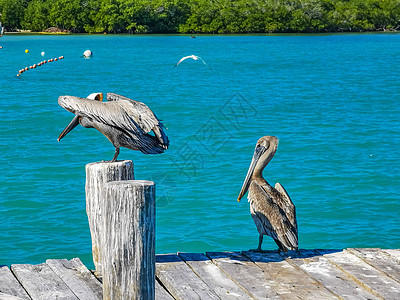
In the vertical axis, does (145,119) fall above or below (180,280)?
above

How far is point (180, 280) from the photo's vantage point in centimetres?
478

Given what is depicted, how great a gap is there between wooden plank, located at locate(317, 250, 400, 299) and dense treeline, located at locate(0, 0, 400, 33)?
3096 inches

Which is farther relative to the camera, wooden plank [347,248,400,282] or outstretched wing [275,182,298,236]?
outstretched wing [275,182,298,236]

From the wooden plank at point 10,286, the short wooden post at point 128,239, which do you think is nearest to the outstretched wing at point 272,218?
the short wooden post at point 128,239

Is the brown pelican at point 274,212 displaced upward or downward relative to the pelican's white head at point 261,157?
downward

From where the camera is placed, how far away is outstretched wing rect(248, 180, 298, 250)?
538 cm

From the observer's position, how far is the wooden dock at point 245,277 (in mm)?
4586

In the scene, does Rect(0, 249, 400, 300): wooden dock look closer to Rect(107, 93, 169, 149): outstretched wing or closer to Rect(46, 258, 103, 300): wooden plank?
Rect(46, 258, 103, 300): wooden plank

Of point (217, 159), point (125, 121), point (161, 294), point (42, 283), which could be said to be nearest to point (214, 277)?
point (161, 294)

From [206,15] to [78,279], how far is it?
A: 81751 mm

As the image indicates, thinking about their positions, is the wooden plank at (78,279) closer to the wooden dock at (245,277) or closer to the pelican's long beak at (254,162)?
the wooden dock at (245,277)

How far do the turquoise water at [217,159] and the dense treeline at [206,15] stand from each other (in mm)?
52782

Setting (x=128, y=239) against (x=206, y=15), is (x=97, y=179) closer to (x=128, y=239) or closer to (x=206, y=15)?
(x=128, y=239)

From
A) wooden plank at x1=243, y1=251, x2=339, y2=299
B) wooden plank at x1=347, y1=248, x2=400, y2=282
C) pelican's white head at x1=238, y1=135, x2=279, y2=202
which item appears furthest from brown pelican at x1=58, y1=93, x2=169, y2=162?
wooden plank at x1=347, y1=248, x2=400, y2=282
